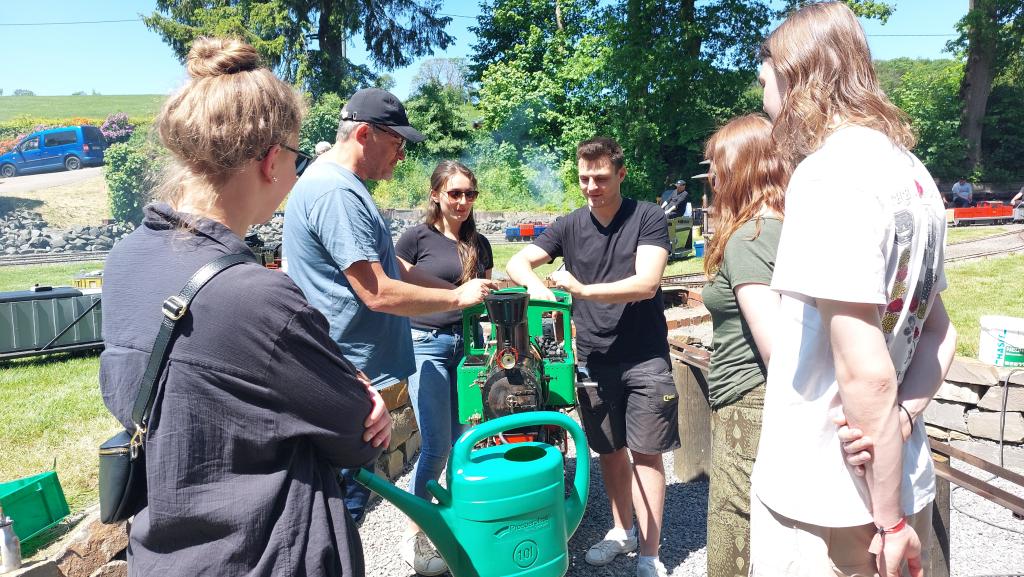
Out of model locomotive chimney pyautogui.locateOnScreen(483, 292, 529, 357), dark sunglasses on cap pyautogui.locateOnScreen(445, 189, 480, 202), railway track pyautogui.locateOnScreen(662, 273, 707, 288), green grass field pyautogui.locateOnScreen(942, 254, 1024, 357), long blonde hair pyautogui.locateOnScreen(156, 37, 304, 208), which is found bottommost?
green grass field pyautogui.locateOnScreen(942, 254, 1024, 357)

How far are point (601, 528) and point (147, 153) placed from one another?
9.87ft

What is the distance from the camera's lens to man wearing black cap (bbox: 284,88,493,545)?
2.45 meters

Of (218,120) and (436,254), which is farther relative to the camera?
(436,254)

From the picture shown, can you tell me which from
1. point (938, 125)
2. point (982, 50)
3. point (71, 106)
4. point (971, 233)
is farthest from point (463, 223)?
point (71, 106)

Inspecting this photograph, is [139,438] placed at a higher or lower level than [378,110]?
lower

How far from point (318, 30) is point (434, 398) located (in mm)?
27813

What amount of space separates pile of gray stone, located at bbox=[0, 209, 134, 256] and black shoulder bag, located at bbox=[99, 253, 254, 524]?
1995cm

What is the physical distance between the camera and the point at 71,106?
157ft

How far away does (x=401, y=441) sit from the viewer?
4.40 meters

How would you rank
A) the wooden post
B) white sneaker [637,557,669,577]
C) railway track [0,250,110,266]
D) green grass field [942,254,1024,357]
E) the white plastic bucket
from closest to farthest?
white sneaker [637,557,669,577], the wooden post, the white plastic bucket, green grass field [942,254,1024,357], railway track [0,250,110,266]

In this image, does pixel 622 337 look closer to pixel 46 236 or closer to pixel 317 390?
pixel 317 390

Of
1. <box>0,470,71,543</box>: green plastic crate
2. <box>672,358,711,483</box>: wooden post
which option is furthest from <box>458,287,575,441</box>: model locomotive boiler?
<box>0,470,71,543</box>: green plastic crate

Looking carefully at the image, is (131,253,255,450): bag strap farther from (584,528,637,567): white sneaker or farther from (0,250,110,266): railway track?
(0,250,110,266): railway track

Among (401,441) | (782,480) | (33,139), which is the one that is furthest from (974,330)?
(33,139)
